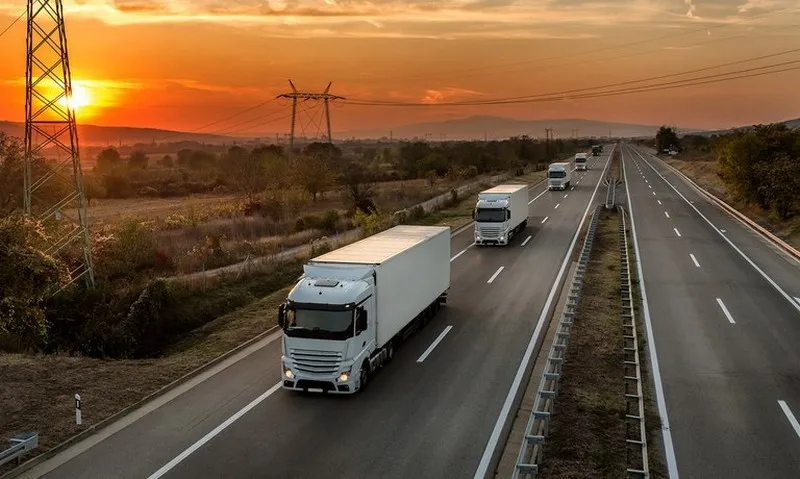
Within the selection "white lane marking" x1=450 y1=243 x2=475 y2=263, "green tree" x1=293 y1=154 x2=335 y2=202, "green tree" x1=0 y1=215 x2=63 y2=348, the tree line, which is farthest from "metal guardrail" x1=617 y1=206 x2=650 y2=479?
"green tree" x1=293 y1=154 x2=335 y2=202

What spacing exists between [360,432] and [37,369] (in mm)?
9881

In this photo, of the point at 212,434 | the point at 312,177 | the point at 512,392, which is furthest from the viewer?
the point at 312,177

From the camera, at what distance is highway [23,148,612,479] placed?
12844 mm

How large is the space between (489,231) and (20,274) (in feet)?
93.2

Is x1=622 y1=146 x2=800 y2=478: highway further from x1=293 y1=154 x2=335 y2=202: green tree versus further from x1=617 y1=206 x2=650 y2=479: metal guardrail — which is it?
x1=293 y1=154 x2=335 y2=202: green tree

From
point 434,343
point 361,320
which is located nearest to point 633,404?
point 361,320

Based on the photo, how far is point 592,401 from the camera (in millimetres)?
15766

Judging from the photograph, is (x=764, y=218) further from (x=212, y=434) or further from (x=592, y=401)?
(x=212, y=434)

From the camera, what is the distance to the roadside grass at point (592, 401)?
1268 cm

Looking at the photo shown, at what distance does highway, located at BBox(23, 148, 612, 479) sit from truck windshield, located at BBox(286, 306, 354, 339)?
1.79 meters

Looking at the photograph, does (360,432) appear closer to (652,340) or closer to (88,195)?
(652,340)

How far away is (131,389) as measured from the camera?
16891mm

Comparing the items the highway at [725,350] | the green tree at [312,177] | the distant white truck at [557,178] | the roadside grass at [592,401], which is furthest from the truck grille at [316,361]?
the green tree at [312,177]

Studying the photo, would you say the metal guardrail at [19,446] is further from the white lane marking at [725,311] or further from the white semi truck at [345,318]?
the white lane marking at [725,311]
